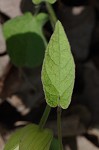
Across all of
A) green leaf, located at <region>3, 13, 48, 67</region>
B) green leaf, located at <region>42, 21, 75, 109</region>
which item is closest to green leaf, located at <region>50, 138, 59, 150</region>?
green leaf, located at <region>42, 21, 75, 109</region>

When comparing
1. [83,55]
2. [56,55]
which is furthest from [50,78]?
[83,55]

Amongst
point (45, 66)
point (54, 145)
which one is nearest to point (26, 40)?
point (54, 145)

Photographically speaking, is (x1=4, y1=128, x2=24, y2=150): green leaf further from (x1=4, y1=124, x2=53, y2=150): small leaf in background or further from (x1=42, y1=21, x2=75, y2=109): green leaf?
(x1=42, y1=21, x2=75, y2=109): green leaf

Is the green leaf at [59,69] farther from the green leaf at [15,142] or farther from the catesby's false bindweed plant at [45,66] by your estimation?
the green leaf at [15,142]

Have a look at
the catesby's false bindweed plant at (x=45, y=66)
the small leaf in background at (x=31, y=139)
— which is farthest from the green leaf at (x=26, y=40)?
the small leaf in background at (x=31, y=139)

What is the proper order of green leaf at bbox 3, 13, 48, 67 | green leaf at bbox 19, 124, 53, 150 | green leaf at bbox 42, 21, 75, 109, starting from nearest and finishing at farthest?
green leaf at bbox 42, 21, 75, 109, green leaf at bbox 19, 124, 53, 150, green leaf at bbox 3, 13, 48, 67

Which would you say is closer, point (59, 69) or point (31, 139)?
point (59, 69)

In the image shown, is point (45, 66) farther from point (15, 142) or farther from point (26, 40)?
point (26, 40)
